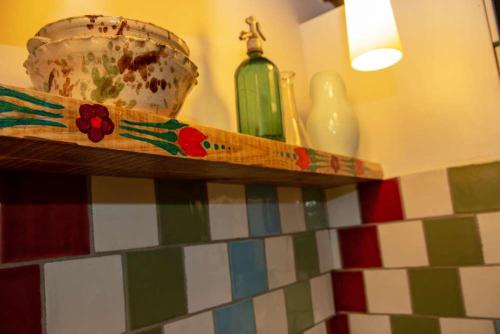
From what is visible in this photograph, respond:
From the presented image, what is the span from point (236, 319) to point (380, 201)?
445 mm

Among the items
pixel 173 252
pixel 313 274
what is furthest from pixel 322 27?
pixel 173 252

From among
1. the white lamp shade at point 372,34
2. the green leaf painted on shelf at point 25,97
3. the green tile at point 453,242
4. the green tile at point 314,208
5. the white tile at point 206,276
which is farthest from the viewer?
the green tile at point 314,208

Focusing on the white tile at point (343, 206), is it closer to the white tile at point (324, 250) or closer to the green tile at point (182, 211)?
the white tile at point (324, 250)

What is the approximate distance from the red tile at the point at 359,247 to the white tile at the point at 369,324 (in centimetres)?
11

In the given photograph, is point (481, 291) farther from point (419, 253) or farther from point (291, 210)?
point (291, 210)

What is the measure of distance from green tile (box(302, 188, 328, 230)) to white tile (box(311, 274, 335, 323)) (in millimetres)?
122

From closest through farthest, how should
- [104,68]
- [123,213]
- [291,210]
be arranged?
[104,68], [123,213], [291,210]

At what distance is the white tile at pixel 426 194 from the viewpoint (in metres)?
0.87

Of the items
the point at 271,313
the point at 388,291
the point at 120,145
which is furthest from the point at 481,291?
the point at 120,145

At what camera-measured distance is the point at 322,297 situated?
942 mm

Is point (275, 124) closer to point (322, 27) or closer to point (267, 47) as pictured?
point (267, 47)

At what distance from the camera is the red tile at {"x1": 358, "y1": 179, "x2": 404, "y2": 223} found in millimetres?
927

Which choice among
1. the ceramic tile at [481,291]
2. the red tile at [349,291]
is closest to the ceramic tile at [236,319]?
the red tile at [349,291]

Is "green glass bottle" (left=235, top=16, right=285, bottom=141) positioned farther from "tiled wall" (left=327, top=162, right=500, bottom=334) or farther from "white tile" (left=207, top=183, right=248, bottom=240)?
"tiled wall" (left=327, top=162, right=500, bottom=334)
